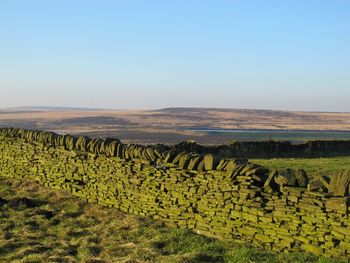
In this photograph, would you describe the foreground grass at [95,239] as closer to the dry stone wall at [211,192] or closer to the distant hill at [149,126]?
the dry stone wall at [211,192]

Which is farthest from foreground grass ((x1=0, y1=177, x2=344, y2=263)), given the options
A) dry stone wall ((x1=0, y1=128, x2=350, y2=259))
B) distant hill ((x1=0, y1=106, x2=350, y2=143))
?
distant hill ((x1=0, y1=106, x2=350, y2=143))

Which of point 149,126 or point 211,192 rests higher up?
point 211,192

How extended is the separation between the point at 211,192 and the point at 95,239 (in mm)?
3136

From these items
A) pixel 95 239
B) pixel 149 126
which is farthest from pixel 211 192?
pixel 149 126

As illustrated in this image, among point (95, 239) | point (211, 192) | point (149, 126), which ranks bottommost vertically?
→ point (149, 126)

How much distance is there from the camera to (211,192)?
441 inches

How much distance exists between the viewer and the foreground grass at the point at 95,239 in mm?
9500

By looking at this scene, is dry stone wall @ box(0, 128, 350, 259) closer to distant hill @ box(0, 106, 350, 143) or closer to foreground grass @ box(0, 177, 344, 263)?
foreground grass @ box(0, 177, 344, 263)

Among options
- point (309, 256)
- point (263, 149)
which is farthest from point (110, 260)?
point (263, 149)

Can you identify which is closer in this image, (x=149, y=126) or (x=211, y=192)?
(x=211, y=192)

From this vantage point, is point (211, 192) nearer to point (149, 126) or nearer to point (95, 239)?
point (95, 239)

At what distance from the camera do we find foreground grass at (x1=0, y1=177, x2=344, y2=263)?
950 cm

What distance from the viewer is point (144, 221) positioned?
12.3 m

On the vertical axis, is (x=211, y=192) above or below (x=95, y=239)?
above
